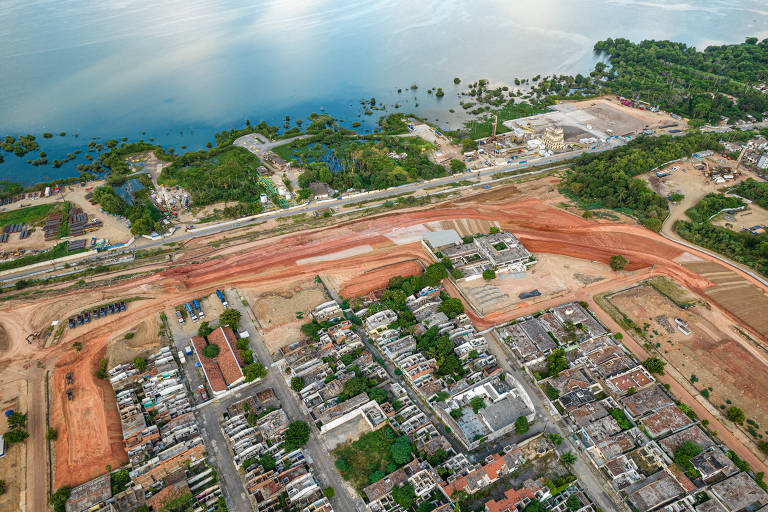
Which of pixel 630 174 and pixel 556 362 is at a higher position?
pixel 630 174

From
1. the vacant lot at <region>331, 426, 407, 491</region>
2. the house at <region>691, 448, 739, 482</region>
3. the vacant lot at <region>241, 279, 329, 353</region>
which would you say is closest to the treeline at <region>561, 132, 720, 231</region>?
the house at <region>691, 448, 739, 482</region>

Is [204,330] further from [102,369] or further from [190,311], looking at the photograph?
[102,369]

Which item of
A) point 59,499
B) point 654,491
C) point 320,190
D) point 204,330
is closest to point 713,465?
point 654,491

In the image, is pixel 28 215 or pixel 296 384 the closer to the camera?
pixel 296 384

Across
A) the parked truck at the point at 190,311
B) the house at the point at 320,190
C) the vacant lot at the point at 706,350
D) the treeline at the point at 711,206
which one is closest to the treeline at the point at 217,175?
the house at the point at 320,190

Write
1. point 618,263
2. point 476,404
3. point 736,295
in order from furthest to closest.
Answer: point 618,263 < point 736,295 < point 476,404

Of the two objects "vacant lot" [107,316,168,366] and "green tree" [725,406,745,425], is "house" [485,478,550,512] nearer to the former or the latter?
"green tree" [725,406,745,425]

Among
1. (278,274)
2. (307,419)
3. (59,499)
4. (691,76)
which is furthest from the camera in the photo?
(691,76)

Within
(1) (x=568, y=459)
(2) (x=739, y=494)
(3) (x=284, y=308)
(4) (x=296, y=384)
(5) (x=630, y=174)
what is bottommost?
(1) (x=568, y=459)
